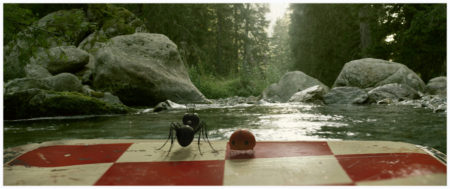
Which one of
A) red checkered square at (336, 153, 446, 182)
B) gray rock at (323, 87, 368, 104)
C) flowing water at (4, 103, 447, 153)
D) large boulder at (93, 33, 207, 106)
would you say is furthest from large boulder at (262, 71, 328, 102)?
red checkered square at (336, 153, 446, 182)

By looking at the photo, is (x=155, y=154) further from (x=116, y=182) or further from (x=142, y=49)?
(x=142, y=49)

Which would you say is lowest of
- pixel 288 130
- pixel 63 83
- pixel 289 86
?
pixel 289 86

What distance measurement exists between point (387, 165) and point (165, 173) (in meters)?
1.11

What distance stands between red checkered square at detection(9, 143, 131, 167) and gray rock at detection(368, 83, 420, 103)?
731 centimetres

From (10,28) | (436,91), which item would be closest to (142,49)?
(10,28)

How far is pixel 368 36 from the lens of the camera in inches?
559

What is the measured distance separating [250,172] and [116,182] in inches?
24.6

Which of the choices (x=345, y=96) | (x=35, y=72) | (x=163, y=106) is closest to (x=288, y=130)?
→ (x=163, y=106)

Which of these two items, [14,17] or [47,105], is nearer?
[14,17]

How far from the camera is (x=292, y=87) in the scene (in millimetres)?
12102

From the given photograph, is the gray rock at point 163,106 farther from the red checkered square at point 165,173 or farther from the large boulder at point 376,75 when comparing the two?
the large boulder at point 376,75

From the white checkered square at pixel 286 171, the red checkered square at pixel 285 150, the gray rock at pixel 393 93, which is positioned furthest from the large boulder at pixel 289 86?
the white checkered square at pixel 286 171

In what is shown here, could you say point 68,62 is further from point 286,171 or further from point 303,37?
point 303,37

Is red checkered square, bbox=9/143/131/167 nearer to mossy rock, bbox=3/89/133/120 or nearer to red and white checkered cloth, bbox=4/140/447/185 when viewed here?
red and white checkered cloth, bbox=4/140/447/185
